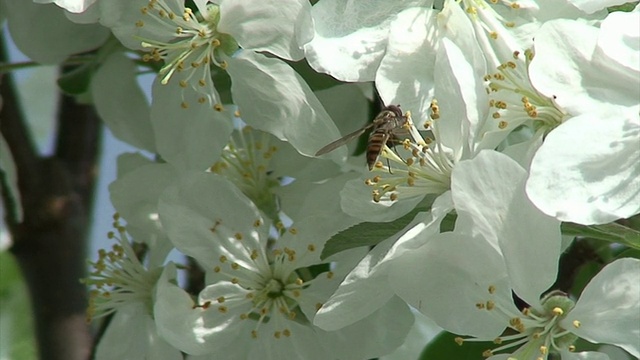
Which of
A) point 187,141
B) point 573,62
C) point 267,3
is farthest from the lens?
point 187,141

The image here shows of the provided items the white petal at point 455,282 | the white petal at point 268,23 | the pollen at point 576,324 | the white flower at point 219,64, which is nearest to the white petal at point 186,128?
the white flower at point 219,64

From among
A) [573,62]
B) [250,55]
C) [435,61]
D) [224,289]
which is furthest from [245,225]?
[573,62]

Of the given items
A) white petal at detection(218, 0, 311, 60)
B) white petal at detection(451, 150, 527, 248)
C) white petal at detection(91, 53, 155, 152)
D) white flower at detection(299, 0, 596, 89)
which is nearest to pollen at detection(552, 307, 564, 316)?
white petal at detection(451, 150, 527, 248)

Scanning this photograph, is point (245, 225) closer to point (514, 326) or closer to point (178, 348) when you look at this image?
point (178, 348)

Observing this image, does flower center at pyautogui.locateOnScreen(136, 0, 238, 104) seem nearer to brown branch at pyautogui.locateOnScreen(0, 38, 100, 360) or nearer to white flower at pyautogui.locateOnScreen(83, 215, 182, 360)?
white flower at pyautogui.locateOnScreen(83, 215, 182, 360)

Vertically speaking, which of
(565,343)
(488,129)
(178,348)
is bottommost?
(178,348)

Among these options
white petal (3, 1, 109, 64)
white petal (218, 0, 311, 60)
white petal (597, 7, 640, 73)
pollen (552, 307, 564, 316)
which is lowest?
white petal (3, 1, 109, 64)

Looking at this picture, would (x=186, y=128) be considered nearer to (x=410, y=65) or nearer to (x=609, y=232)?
(x=410, y=65)
